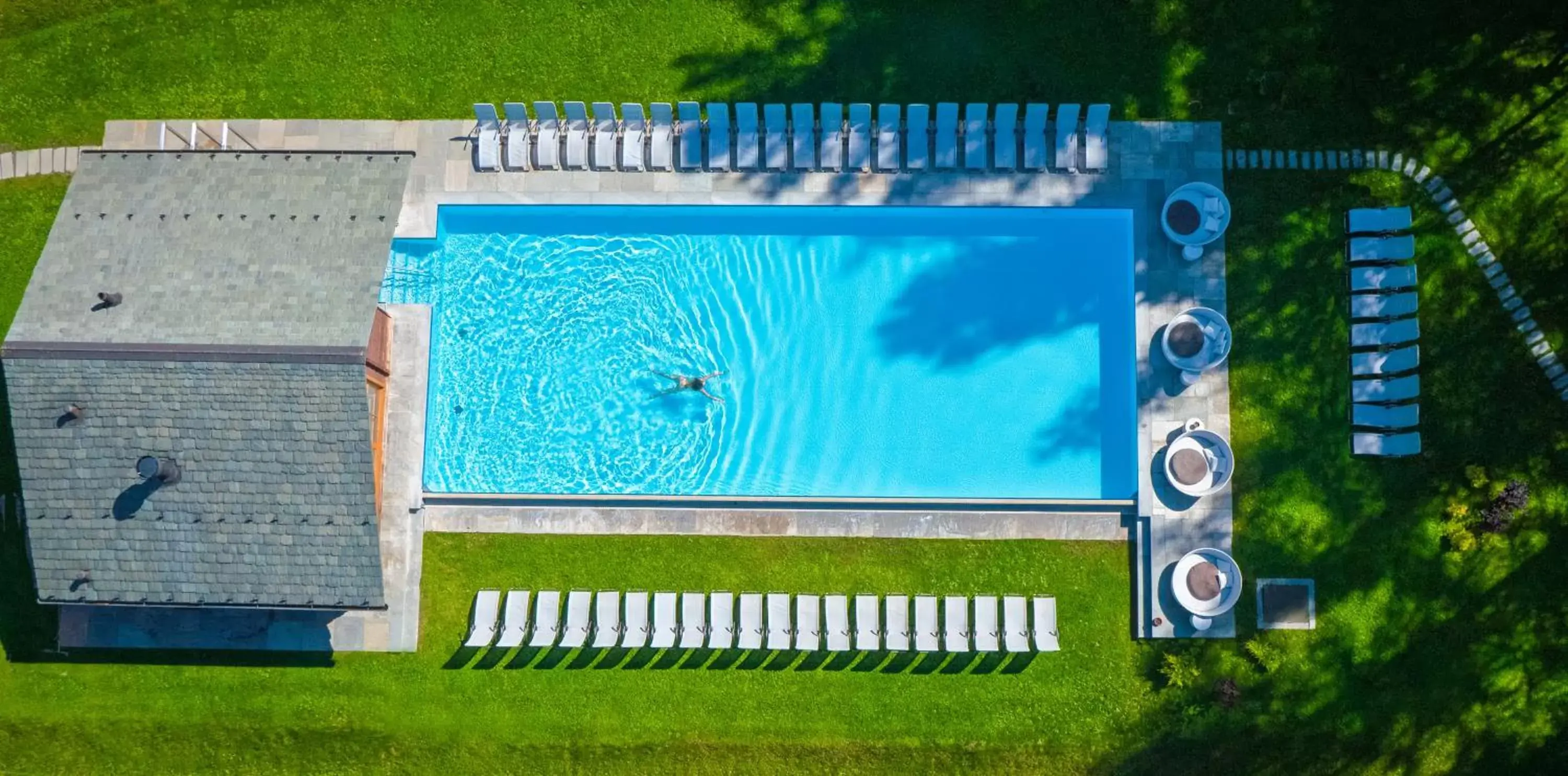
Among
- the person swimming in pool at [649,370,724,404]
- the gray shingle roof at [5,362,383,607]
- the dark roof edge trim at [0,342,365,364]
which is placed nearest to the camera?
the dark roof edge trim at [0,342,365,364]

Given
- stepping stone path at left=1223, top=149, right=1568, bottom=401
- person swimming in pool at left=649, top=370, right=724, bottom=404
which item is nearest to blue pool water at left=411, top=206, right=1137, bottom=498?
person swimming in pool at left=649, top=370, right=724, bottom=404

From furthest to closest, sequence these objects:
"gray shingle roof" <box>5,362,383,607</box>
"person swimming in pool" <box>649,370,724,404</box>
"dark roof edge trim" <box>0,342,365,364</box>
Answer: "person swimming in pool" <box>649,370,724,404</box> → "gray shingle roof" <box>5,362,383,607</box> → "dark roof edge trim" <box>0,342,365,364</box>

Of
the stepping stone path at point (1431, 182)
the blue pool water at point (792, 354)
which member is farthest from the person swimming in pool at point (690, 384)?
the stepping stone path at point (1431, 182)

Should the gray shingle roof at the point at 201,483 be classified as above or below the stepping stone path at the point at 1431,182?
below

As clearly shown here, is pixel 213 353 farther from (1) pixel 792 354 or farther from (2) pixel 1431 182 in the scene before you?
(2) pixel 1431 182

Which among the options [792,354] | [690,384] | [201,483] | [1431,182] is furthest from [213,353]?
[1431,182]

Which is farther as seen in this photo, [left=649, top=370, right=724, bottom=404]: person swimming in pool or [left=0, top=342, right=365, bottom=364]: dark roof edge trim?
[left=649, top=370, right=724, bottom=404]: person swimming in pool

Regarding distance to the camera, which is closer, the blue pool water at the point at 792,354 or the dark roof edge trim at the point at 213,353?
the dark roof edge trim at the point at 213,353

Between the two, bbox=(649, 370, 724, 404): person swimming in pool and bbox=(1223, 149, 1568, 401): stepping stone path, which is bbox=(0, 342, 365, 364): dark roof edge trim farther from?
bbox=(1223, 149, 1568, 401): stepping stone path

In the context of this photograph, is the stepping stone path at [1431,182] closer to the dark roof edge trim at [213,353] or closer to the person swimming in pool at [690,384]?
the person swimming in pool at [690,384]
